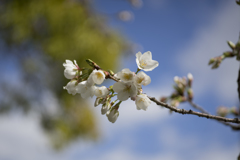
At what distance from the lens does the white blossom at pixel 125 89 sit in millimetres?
420

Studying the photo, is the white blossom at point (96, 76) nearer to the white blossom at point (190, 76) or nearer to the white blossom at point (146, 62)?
the white blossom at point (146, 62)

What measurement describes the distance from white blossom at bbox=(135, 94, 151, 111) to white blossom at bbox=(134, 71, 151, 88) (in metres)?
0.03

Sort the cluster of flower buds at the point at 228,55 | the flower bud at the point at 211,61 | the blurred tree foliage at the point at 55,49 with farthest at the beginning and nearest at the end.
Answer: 1. the blurred tree foliage at the point at 55,49
2. the flower bud at the point at 211,61
3. the cluster of flower buds at the point at 228,55

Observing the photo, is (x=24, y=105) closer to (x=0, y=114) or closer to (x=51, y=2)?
(x=0, y=114)

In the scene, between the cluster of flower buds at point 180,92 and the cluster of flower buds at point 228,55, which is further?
the cluster of flower buds at point 180,92

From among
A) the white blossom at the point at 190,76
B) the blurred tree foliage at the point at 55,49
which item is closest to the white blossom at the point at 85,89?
the white blossom at the point at 190,76

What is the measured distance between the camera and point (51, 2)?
4.87 meters

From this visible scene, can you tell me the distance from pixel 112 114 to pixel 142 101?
0.09 metres

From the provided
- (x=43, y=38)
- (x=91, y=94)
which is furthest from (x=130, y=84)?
(x=43, y=38)

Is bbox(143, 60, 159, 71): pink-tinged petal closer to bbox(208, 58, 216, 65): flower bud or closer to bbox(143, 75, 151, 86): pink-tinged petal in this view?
bbox(143, 75, 151, 86): pink-tinged petal

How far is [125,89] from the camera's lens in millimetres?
426

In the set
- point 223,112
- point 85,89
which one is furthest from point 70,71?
point 223,112

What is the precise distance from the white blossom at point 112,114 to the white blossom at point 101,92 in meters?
0.06

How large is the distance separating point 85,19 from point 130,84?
504 cm
